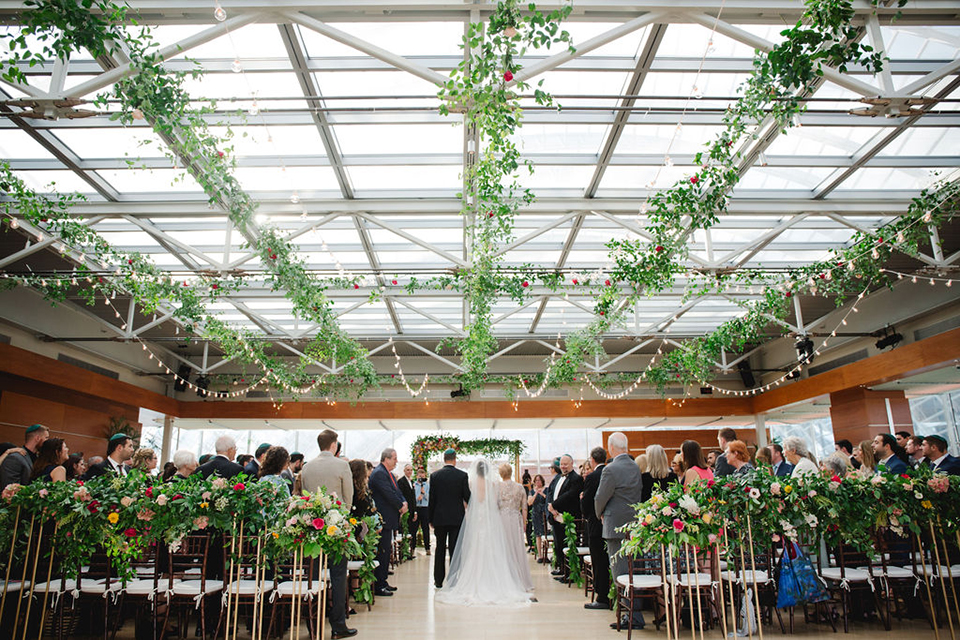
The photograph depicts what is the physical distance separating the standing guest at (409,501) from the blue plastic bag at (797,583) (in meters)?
6.03

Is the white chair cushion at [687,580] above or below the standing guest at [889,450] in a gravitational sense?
below

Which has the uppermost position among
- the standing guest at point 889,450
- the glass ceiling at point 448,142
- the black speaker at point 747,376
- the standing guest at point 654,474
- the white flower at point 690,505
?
the glass ceiling at point 448,142

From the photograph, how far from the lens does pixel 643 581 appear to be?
511 cm

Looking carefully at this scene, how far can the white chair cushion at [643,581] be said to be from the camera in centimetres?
503

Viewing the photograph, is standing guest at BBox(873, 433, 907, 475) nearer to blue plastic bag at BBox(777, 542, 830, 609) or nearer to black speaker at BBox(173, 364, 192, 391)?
blue plastic bag at BBox(777, 542, 830, 609)

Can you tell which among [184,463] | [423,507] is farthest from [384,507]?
[423,507]

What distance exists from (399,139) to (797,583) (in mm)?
6238

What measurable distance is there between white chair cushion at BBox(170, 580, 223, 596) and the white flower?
146 inches

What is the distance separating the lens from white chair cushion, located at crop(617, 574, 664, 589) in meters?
5.03

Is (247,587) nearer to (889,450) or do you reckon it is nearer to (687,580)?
(687,580)

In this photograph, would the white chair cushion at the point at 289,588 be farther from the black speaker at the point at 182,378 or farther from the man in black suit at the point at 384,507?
the black speaker at the point at 182,378

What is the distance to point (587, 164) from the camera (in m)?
7.82

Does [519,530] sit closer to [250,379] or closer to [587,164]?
[587,164]

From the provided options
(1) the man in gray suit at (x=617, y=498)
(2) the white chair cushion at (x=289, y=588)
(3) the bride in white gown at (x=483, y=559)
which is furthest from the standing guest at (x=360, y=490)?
(1) the man in gray suit at (x=617, y=498)
